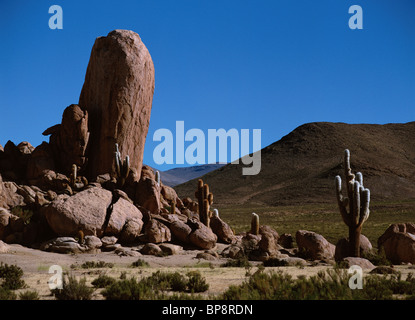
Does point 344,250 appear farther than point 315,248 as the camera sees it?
No

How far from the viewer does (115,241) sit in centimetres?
2208

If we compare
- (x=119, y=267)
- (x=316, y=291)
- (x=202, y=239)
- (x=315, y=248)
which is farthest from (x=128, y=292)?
(x=202, y=239)

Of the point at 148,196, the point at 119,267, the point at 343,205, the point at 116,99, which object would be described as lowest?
the point at 119,267

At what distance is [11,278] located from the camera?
41.5ft

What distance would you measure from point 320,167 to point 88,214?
85554 millimetres

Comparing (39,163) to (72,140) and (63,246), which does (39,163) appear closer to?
(72,140)

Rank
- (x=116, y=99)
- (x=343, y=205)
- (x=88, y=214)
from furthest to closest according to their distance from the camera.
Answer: (x=116, y=99), (x=88, y=214), (x=343, y=205)

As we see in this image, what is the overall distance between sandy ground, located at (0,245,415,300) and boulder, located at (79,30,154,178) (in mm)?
7874

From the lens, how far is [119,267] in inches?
691

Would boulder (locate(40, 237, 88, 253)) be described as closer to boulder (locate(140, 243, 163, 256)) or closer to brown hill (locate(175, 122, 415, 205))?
boulder (locate(140, 243, 163, 256))

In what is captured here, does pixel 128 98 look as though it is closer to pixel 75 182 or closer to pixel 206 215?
pixel 75 182

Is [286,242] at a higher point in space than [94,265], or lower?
higher

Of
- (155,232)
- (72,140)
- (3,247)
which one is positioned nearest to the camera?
(3,247)

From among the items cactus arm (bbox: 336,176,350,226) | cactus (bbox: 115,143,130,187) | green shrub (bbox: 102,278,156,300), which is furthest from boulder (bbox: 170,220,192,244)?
green shrub (bbox: 102,278,156,300)
